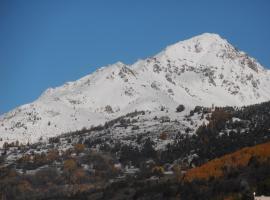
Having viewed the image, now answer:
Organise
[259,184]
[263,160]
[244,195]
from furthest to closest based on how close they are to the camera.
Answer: [263,160]
[259,184]
[244,195]

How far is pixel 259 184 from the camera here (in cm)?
15188

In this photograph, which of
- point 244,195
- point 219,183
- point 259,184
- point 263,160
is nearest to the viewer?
point 244,195

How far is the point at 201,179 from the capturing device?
7756 inches

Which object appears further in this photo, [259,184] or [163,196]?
[163,196]

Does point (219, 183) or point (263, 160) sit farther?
point (263, 160)

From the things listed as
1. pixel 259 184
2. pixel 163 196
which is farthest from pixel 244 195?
pixel 163 196

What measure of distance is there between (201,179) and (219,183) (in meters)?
22.2

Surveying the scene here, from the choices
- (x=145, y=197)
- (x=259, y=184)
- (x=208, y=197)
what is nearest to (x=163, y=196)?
(x=145, y=197)

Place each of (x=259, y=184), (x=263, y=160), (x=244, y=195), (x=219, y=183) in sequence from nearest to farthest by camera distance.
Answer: (x=244, y=195)
(x=259, y=184)
(x=219, y=183)
(x=263, y=160)

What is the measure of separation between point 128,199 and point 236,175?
33.7 metres

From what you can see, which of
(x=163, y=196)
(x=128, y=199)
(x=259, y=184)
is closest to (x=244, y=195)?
(x=259, y=184)

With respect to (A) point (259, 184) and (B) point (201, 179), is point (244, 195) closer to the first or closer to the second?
(A) point (259, 184)

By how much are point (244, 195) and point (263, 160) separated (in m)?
53.0

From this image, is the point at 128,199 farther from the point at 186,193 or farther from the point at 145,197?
the point at 186,193
